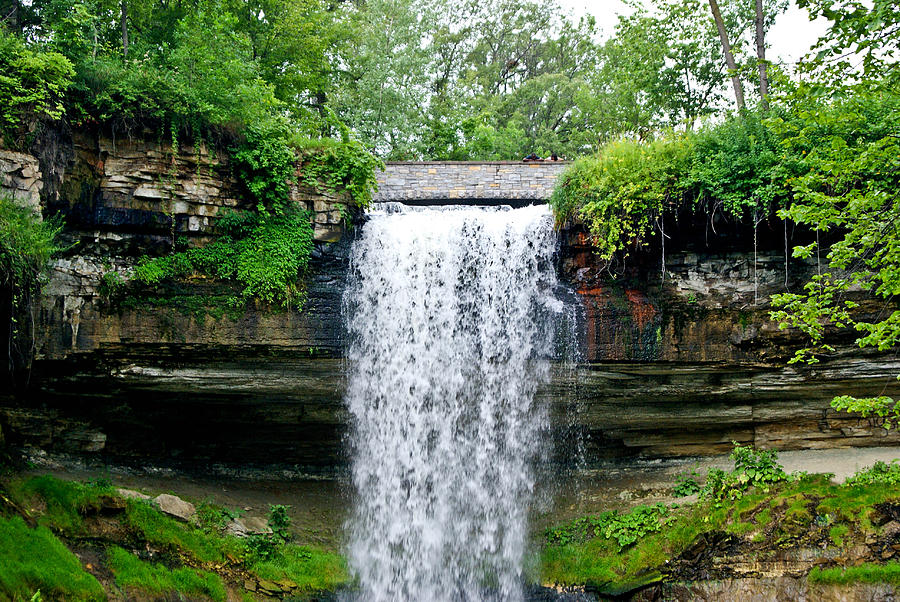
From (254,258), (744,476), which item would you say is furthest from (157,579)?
(744,476)

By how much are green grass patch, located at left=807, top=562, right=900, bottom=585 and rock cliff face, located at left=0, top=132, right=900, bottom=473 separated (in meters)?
3.24

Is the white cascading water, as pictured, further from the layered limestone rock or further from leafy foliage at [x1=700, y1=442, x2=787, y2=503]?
the layered limestone rock

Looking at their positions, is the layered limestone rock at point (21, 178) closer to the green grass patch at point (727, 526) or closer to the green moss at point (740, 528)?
the green grass patch at point (727, 526)

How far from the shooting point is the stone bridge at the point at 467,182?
1578cm

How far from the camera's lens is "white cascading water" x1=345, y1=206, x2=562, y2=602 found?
11.9m

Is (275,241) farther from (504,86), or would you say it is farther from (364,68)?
(504,86)

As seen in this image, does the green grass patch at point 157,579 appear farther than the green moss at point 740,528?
No

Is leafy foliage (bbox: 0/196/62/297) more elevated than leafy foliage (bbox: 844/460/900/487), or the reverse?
leafy foliage (bbox: 0/196/62/297)

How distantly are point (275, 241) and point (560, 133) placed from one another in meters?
17.5

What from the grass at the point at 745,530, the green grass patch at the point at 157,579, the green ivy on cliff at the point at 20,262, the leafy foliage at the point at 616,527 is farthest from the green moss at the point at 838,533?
the green ivy on cliff at the point at 20,262

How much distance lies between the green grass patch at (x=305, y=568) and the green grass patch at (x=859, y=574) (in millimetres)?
7215

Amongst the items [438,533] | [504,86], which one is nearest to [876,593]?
[438,533]

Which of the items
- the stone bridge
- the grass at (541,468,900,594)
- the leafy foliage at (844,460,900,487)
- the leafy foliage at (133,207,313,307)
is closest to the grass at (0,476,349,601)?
the leafy foliage at (133,207,313,307)

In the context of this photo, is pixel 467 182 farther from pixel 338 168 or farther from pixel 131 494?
pixel 131 494
